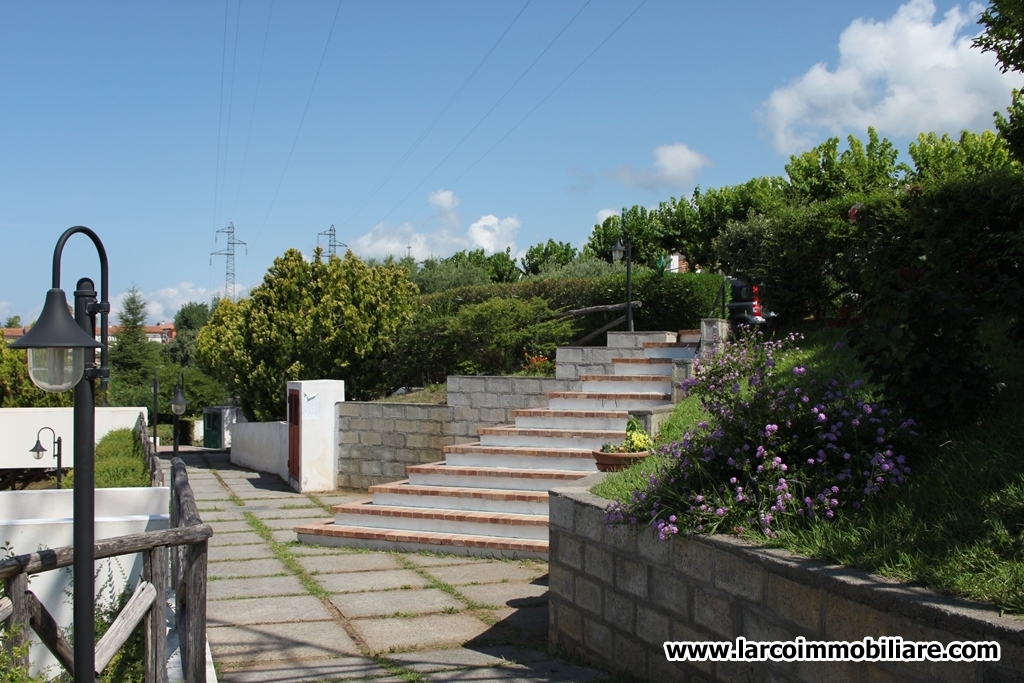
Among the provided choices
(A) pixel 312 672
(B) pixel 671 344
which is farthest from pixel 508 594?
(B) pixel 671 344

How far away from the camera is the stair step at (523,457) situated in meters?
9.84

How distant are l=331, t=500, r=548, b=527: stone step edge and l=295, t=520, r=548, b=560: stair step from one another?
0.17m

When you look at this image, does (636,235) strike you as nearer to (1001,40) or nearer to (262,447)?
(262,447)

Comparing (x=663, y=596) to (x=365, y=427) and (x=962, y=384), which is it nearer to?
(x=962, y=384)

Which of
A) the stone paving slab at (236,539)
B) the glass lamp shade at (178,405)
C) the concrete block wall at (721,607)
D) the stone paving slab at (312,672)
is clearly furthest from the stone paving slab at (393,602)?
the glass lamp shade at (178,405)

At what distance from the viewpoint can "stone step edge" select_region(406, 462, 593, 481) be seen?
954cm

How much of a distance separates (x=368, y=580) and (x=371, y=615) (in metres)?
1.20

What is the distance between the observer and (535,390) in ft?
39.7

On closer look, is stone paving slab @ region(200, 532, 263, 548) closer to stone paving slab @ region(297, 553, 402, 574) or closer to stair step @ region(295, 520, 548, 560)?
stair step @ region(295, 520, 548, 560)

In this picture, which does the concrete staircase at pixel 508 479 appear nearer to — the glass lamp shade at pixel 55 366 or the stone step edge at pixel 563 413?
the stone step edge at pixel 563 413

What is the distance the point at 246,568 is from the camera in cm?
841

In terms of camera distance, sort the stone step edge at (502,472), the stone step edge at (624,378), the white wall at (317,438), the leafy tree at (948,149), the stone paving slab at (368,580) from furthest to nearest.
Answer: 1. the leafy tree at (948,149)
2. the white wall at (317,438)
3. the stone step edge at (624,378)
4. the stone step edge at (502,472)
5. the stone paving slab at (368,580)

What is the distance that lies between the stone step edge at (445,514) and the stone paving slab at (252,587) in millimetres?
1735

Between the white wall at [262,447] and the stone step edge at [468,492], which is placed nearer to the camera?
the stone step edge at [468,492]
